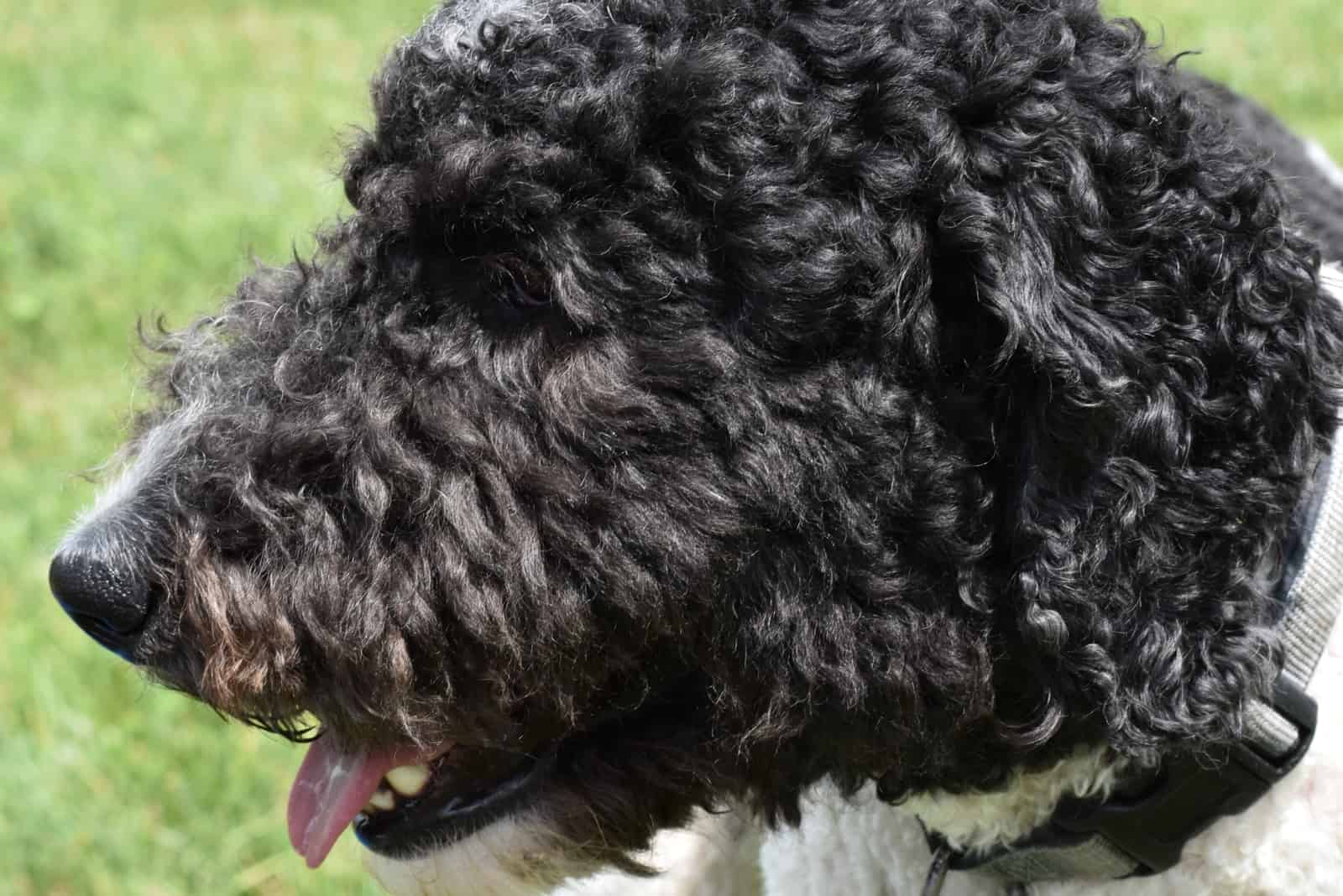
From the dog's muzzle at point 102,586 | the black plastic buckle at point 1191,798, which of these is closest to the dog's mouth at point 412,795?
the dog's muzzle at point 102,586

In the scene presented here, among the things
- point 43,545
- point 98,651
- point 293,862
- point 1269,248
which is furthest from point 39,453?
point 1269,248

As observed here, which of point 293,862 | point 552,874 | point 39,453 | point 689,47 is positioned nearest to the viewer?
point 689,47

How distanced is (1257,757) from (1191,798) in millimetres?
105

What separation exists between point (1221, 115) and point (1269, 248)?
326 millimetres

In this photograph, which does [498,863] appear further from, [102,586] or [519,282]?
[519,282]

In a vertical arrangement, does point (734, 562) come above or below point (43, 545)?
above

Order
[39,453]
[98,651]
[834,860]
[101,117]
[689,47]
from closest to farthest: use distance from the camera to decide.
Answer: [689,47]
[834,860]
[98,651]
[39,453]
[101,117]

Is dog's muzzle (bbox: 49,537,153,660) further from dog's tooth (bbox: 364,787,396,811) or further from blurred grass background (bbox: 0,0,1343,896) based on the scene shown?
blurred grass background (bbox: 0,0,1343,896)

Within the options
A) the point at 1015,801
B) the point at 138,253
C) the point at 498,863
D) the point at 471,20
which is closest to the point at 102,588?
the point at 498,863

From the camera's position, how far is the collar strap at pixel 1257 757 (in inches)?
74.7

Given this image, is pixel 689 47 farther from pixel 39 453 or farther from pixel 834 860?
pixel 39 453

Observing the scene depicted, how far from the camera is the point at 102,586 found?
5.87 feet

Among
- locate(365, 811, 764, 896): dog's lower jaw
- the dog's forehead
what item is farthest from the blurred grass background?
locate(365, 811, 764, 896): dog's lower jaw

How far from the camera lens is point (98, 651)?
3.64 metres
